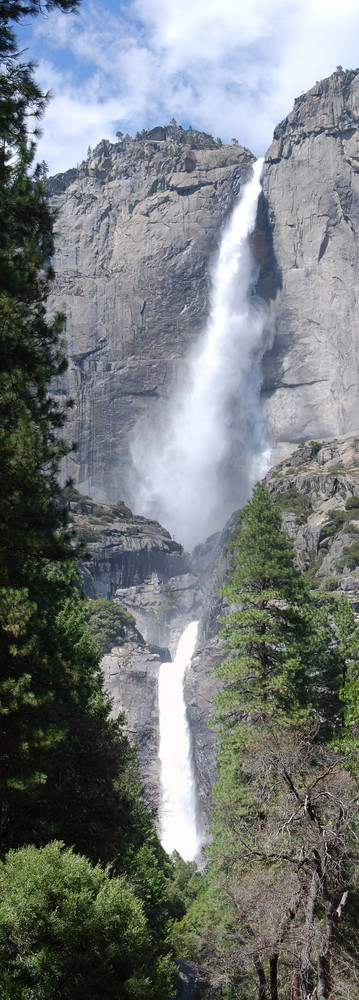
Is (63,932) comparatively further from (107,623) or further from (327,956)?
(107,623)

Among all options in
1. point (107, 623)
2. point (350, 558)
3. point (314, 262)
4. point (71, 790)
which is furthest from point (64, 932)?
point (314, 262)

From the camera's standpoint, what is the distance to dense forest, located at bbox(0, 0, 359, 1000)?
8.20m

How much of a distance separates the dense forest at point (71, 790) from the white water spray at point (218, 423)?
97.3 metres

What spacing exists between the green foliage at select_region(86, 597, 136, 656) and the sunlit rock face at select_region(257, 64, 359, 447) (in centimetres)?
4434

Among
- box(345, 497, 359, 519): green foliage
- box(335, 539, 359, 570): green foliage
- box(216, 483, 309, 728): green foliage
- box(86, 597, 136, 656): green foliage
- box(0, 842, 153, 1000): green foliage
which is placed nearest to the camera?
box(0, 842, 153, 1000): green foliage

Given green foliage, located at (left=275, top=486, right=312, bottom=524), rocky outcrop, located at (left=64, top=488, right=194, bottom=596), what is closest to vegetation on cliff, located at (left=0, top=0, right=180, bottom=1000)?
green foliage, located at (left=275, top=486, right=312, bottom=524)

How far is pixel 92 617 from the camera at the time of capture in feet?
223

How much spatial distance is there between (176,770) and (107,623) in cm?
1611

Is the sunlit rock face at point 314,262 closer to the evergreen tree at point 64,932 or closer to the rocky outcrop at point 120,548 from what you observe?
the rocky outcrop at point 120,548

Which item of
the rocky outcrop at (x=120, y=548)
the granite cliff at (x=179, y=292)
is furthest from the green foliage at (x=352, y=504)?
the rocky outcrop at (x=120, y=548)

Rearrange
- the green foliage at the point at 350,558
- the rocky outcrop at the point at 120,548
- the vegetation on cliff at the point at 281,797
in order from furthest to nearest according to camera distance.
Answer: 1. the rocky outcrop at the point at 120,548
2. the green foliage at the point at 350,558
3. the vegetation on cliff at the point at 281,797

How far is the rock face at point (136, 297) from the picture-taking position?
113188 mm

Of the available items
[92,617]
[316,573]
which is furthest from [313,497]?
[92,617]

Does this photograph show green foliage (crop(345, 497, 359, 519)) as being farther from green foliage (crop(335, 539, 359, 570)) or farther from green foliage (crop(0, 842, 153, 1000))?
green foliage (crop(0, 842, 153, 1000))
